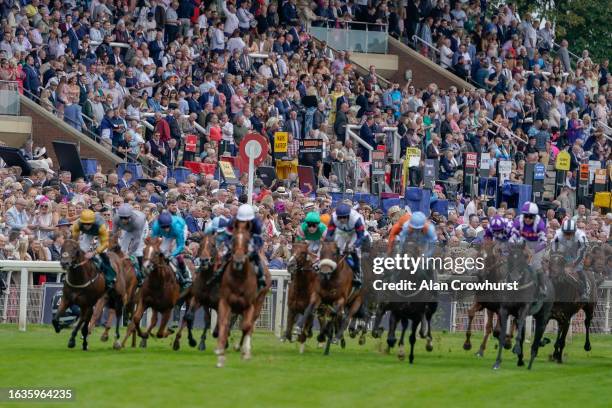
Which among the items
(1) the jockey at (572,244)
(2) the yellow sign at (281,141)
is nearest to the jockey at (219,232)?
(1) the jockey at (572,244)

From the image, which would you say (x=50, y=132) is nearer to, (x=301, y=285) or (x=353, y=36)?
(x=301, y=285)

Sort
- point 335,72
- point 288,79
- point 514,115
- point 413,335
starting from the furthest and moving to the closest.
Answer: point 514,115 → point 335,72 → point 288,79 → point 413,335

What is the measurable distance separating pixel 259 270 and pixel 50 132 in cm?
1222

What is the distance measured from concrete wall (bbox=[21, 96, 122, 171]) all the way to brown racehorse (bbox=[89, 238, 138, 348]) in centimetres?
927

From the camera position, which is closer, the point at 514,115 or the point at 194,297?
the point at 194,297

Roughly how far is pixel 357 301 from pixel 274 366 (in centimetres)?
348

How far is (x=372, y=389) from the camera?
18.3 m

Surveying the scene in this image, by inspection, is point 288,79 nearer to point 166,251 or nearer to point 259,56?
point 259,56

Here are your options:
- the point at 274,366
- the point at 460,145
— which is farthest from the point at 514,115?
the point at 274,366

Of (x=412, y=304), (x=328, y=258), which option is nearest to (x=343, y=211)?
(x=328, y=258)

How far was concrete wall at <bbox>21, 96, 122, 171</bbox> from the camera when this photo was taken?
31672 mm

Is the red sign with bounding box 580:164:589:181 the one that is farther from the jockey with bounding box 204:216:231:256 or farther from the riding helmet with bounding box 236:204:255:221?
the riding helmet with bounding box 236:204:255:221

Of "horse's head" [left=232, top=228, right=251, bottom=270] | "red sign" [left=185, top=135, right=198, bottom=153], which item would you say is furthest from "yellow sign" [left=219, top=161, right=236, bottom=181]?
"horse's head" [left=232, top=228, right=251, bottom=270]

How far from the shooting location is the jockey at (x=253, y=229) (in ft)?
64.9
